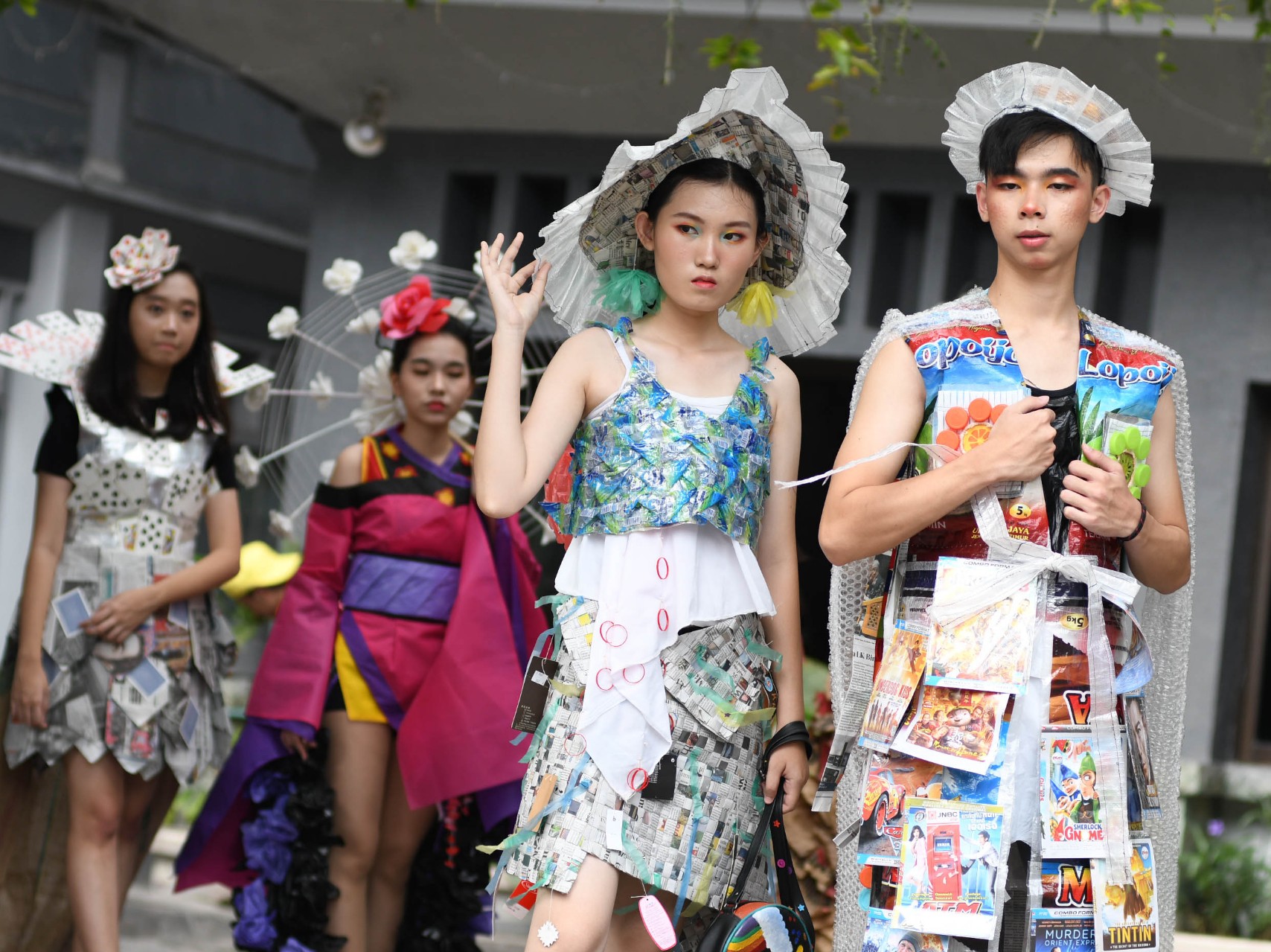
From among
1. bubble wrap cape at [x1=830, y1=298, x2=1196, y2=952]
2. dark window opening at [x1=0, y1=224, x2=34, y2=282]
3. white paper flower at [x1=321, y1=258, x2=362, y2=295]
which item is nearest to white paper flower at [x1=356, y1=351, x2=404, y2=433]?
white paper flower at [x1=321, y1=258, x2=362, y2=295]

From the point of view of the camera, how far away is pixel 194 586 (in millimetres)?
3932

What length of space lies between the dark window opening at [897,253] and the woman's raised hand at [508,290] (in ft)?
11.8

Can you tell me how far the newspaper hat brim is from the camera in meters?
2.68

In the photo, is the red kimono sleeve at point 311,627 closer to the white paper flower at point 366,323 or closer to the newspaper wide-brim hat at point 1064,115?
the white paper flower at point 366,323

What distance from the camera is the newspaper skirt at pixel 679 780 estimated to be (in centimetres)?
245

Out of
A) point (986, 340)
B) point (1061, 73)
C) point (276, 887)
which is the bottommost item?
point (276, 887)

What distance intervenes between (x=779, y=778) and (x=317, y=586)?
71.4 inches

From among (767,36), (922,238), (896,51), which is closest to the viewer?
(896,51)

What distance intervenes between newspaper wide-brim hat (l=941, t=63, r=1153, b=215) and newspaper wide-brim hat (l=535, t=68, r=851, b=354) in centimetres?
Result: 32

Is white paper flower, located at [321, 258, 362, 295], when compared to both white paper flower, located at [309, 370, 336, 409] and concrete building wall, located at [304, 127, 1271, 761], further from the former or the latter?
concrete building wall, located at [304, 127, 1271, 761]

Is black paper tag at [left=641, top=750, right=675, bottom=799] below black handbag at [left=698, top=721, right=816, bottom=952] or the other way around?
the other way around

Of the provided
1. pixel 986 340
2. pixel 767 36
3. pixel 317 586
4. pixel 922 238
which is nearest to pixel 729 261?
pixel 986 340

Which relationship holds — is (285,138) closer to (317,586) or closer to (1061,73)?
(317,586)

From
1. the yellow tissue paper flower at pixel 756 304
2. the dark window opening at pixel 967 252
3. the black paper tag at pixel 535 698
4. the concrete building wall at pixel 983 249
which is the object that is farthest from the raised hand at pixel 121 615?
the dark window opening at pixel 967 252
